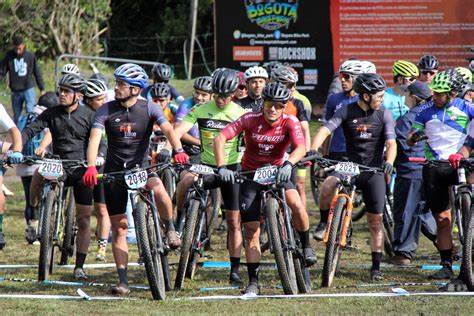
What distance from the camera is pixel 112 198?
11.0 meters

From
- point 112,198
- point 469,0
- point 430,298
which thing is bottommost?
point 430,298

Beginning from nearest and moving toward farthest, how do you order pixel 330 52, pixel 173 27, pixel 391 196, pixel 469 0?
pixel 391 196 < pixel 469 0 < pixel 330 52 < pixel 173 27

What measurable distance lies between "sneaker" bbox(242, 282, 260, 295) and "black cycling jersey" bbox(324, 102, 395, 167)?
191 cm

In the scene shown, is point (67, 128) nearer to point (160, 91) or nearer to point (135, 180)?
point (135, 180)

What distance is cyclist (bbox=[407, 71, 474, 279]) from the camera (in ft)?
37.9

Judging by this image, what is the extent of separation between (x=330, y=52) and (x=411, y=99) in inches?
341

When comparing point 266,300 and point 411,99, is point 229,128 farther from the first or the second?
point 411,99

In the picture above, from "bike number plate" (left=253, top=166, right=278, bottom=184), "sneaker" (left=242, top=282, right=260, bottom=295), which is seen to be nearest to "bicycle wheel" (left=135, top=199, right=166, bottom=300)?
"sneaker" (left=242, top=282, right=260, bottom=295)

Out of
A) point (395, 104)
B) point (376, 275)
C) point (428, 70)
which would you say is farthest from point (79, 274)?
point (428, 70)

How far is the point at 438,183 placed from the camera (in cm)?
1164

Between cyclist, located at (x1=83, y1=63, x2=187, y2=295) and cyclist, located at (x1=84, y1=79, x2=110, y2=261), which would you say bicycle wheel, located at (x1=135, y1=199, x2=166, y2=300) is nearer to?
cyclist, located at (x1=83, y1=63, x2=187, y2=295)

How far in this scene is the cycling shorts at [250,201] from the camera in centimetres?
1096

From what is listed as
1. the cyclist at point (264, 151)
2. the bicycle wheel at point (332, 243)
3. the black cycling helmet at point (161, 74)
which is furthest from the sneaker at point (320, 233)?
the black cycling helmet at point (161, 74)

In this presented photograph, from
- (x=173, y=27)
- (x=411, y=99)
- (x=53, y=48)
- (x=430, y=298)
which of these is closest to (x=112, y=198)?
(x=430, y=298)
